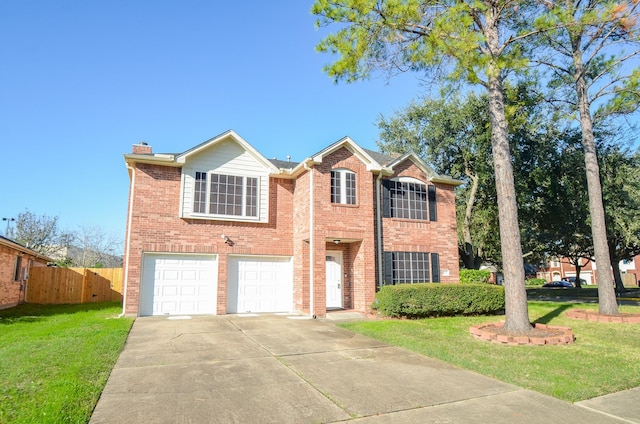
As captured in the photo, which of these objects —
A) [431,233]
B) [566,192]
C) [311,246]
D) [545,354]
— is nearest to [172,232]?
[311,246]

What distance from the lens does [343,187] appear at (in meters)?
14.4

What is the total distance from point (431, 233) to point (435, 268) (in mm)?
1448

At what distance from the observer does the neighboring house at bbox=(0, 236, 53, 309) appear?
1573 centimetres

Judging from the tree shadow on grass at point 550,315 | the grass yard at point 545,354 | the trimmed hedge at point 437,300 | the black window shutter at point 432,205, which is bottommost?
the grass yard at point 545,354

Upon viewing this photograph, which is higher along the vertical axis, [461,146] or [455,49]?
[461,146]

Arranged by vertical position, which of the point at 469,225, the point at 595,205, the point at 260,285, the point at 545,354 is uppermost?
the point at 469,225

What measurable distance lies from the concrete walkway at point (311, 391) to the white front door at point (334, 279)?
6.41 metres

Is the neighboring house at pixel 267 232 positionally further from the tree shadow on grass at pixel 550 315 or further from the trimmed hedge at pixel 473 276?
the tree shadow on grass at pixel 550 315

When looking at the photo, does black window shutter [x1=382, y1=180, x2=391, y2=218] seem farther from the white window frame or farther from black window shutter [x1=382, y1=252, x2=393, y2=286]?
the white window frame

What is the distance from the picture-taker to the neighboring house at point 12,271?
15730 millimetres

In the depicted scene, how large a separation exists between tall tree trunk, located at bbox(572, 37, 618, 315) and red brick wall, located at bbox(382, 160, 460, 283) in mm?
4846

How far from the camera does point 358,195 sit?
14.5m

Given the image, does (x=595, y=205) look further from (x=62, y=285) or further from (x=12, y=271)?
(x=62, y=285)

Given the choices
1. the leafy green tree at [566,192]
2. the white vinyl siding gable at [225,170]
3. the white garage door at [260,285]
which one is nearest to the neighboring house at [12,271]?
the white vinyl siding gable at [225,170]
